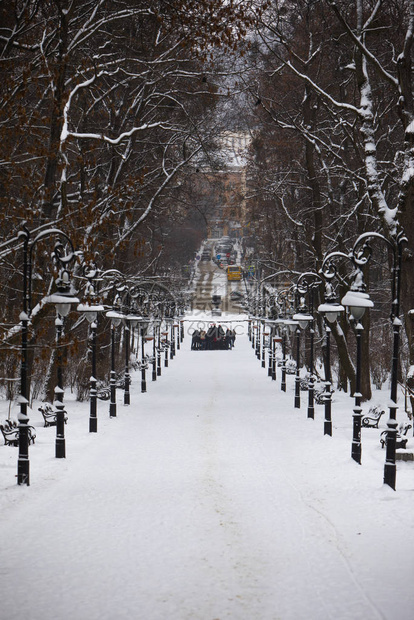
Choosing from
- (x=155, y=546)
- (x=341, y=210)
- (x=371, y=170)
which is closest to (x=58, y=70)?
(x=371, y=170)

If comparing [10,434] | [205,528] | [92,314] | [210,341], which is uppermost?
[92,314]

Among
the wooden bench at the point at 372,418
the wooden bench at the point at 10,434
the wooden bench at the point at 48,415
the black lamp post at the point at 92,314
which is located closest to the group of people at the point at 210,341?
the wooden bench at the point at 372,418

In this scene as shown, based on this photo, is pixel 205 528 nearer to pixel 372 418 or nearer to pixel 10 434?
pixel 10 434

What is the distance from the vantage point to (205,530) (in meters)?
10.6

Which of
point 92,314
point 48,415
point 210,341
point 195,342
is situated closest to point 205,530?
point 92,314

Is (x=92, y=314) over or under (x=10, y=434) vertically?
over

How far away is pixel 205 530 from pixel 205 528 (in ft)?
0.36

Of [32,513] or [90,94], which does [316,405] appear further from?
[32,513]

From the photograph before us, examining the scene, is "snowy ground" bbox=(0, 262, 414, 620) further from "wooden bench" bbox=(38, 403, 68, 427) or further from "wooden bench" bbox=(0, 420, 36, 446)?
"wooden bench" bbox=(38, 403, 68, 427)

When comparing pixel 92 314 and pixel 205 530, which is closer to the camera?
pixel 205 530

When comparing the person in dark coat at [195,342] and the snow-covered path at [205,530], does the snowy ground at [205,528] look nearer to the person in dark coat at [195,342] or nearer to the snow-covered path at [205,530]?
the snow-covered path at [205,530]

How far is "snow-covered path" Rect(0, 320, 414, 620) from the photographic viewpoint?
7934mm

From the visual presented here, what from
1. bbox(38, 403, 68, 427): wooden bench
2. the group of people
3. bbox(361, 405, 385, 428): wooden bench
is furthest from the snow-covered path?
the group of people

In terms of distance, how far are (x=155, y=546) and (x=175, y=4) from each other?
32.6 ft
